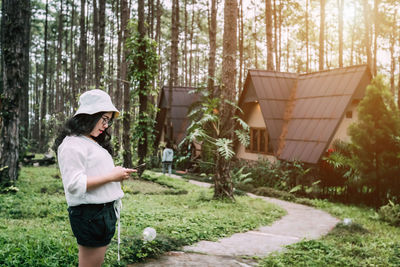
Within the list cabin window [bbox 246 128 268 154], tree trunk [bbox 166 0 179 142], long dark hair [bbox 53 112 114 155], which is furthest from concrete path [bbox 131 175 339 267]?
tree trunk [bbox 166 0 179 142]

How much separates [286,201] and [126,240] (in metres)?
10.1

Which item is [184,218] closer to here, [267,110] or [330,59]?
[267,110]

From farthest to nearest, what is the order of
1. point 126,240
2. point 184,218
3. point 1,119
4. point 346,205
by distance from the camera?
point 346,205, point 1,119, point 184,218, point 126,240

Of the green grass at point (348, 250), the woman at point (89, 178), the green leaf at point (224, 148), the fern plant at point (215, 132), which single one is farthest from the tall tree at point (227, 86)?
the woman at point (89, 178)

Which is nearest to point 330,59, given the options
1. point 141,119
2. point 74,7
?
point 74,7

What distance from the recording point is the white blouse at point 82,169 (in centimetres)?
303

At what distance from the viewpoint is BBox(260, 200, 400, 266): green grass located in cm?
662

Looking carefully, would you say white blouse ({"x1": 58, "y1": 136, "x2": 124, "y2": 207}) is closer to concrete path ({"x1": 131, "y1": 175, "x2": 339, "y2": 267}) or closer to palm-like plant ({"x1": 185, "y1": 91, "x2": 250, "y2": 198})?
concrete path ({"x1": 131, "y1": 175, "x2": 339, "y2": 267})

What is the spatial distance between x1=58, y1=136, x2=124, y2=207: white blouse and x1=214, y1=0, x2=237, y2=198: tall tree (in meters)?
9.62

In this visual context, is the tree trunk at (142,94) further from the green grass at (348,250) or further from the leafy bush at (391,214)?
the green grass at (348,250)

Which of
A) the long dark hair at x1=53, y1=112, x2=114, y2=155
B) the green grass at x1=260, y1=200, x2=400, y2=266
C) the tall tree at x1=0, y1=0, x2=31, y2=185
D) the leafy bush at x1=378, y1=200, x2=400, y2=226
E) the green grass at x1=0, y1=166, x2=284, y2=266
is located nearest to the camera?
the long dark hair at x1=53, y1=112, x2=114, y2=155

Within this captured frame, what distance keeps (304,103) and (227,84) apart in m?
8.01

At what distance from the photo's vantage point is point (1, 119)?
12.7m

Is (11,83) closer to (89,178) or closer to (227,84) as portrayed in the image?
(227,84)
